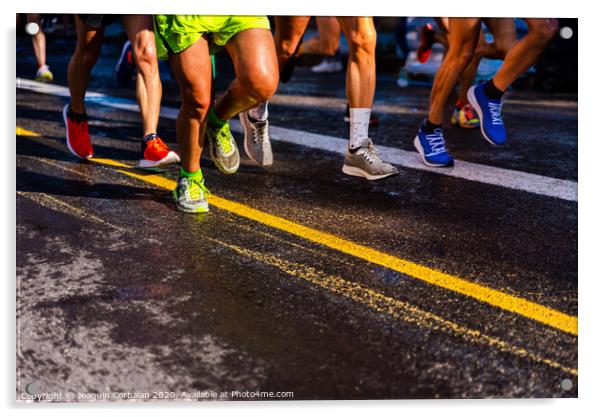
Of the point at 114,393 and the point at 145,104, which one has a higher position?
the point at 145,104

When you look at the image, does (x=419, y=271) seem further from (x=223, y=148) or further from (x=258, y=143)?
(x=258, y=143)

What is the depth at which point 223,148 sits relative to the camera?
347 centimetres

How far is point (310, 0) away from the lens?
122 inches

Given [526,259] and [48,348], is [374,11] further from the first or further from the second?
[48,348]

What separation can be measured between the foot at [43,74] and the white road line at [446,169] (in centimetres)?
3

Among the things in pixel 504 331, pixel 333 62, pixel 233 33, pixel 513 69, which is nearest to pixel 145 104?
pixel 233 33

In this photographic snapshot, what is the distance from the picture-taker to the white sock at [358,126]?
12.0 feet

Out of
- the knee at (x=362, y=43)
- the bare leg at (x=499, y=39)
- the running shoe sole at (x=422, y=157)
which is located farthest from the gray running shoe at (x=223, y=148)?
the bare leg at (x=499, y=39)

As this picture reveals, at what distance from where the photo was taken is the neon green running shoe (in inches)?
123

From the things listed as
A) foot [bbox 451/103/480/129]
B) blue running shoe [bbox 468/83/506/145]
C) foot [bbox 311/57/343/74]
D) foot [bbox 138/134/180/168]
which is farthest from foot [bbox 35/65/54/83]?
foot [bbox 311/57/343/74]

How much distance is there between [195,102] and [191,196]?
1.22 feet

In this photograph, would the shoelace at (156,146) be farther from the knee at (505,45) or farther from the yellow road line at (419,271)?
the knee at (505,45)

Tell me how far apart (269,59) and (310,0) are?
33 centimetres

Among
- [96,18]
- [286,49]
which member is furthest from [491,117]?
[96,18]
